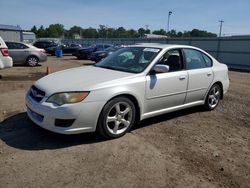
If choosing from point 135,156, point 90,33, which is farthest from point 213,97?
point 90,33

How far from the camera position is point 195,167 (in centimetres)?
399

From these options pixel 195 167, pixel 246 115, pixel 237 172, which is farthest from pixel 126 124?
pixel 246 115

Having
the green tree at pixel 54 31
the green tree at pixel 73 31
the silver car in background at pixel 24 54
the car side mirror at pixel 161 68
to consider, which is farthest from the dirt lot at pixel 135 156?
the green tree at pixel 73 31

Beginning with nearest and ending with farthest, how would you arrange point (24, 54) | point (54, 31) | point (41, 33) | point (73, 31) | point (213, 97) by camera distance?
point (213, 97)
point (24, 54)
point (41, 33)
point (54, 31)
point (73, 31)

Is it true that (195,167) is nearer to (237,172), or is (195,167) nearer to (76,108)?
(237,172)

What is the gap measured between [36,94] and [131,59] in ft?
6.34

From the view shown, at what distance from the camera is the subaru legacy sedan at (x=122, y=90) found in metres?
4.44

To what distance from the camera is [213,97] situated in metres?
6.96

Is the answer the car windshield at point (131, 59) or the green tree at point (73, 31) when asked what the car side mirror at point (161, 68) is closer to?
the car windshield at point (131, 59)

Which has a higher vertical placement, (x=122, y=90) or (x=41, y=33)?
(x=122, y=90)

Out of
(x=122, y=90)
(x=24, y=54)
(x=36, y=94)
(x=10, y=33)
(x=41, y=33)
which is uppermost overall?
(x=10, y=33)

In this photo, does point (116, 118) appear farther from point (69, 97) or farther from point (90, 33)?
point (90, 33)

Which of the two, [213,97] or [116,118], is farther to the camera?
[213,97]

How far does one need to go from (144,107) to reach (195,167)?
1555mm
